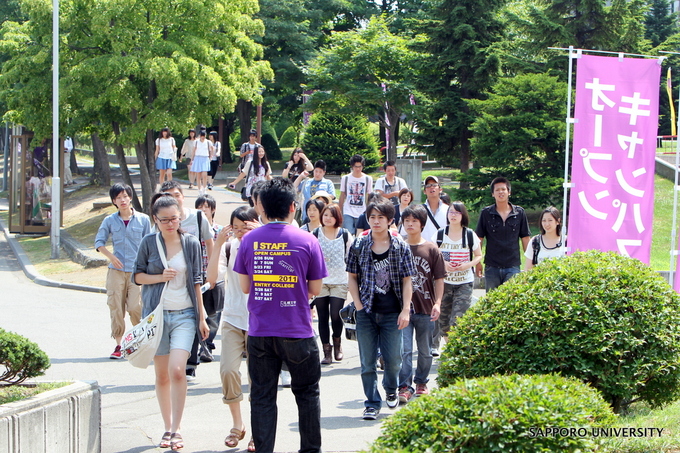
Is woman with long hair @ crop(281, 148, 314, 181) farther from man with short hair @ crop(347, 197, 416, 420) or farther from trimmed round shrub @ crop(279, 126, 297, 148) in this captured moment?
trimmed round shrub @ crop(279, 126, 297, 148)

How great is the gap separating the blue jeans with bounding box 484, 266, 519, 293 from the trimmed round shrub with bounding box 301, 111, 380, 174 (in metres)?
21.7

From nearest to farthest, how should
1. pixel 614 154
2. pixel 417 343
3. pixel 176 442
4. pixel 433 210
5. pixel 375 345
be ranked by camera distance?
pixel 176 442 → pixel 375 345 → pixel 417 343 → pixel 614 154 → pixel 433 210

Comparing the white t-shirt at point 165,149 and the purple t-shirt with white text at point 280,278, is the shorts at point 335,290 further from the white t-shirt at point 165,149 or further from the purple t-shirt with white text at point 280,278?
the white t-shirt at point 165,149

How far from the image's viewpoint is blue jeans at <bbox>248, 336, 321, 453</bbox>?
4.61m

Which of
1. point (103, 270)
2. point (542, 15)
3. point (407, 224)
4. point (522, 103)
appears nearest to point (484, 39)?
point (542, 15)

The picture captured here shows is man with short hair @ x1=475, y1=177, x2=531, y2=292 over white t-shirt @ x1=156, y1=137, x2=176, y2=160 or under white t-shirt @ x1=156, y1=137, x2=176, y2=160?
under

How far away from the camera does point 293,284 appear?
4.57 meters

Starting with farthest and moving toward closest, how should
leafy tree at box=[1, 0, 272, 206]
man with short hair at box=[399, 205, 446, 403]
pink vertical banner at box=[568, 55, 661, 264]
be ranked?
1. leafy tree at box=[1, 0, 272, 206]
2. pink vertical banner at box=[568, 55, 661, 264]
3. man with short hair at box=[399, 205, 446, 403]

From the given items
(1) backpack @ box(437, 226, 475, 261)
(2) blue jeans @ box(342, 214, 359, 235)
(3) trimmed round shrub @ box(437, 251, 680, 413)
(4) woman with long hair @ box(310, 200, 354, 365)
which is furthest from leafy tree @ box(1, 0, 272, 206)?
(3) trimmed round shrub @ box(437, 251, 680, 413)

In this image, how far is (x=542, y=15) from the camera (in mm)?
20203

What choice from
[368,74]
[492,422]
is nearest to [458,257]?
[492,422]

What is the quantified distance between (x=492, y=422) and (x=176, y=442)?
2.83 meters

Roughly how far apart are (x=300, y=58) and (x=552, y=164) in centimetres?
2002

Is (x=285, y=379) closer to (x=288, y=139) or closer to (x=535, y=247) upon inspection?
(x=535, y=247)
